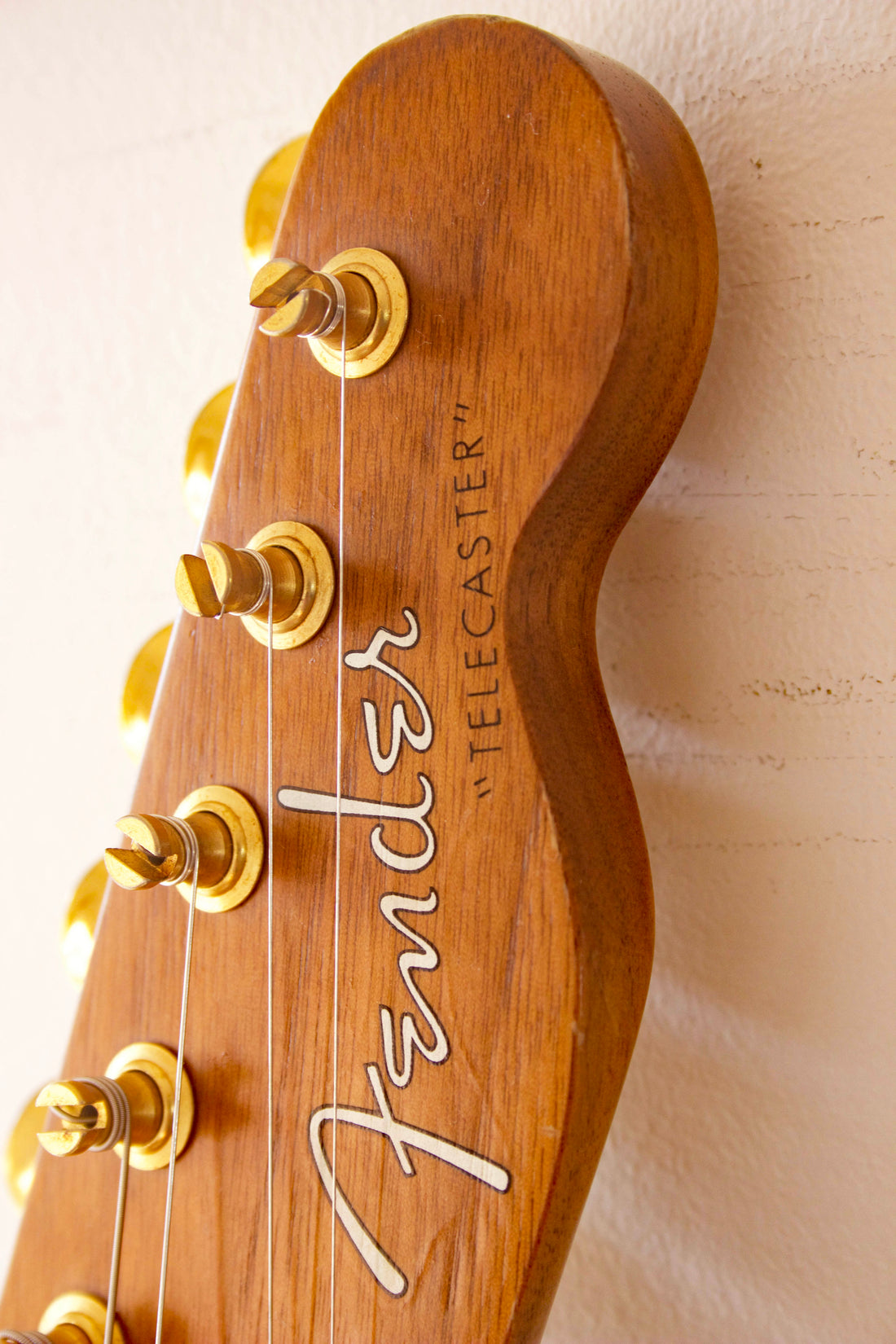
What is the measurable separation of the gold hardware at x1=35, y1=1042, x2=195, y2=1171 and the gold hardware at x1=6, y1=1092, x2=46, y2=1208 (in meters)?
0.07

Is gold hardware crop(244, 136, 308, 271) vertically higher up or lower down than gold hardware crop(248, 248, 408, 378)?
higher up

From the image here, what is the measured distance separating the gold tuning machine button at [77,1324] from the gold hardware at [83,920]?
4.6 inches

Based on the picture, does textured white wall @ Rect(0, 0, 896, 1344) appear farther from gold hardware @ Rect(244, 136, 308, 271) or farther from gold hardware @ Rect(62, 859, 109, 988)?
gold hardware @ Rect(62, 859, 109, 988)

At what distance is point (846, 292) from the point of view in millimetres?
412

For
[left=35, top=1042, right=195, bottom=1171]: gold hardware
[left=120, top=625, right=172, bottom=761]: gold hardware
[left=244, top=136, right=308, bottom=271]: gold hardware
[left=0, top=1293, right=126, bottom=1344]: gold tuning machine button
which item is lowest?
[left=0, top=1293, right=126, bottom=1344]: gold tuning machine button

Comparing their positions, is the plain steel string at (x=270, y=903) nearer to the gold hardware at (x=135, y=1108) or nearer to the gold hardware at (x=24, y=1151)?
the gold hardware at (x=135, y=1108)

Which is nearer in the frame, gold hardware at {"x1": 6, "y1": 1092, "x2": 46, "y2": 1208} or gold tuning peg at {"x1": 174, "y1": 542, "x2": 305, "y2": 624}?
gold tuning peg at {"x1": 174, "y1": 542, "x2": 305, "y2": 624}

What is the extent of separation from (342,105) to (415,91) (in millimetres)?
36

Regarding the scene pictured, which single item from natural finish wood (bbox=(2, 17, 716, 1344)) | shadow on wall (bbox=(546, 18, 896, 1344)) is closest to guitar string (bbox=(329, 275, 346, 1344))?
natural finish wood (bbox=(2, 17, 716, 1344))

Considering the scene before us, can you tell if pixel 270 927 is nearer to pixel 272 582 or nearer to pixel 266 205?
pixel 272 582

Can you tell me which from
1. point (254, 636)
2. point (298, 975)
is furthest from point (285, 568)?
point (298, 975)

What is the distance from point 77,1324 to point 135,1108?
9 centimetres

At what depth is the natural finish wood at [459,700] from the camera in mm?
349

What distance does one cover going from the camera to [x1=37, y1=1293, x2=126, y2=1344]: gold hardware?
447 millimetres
